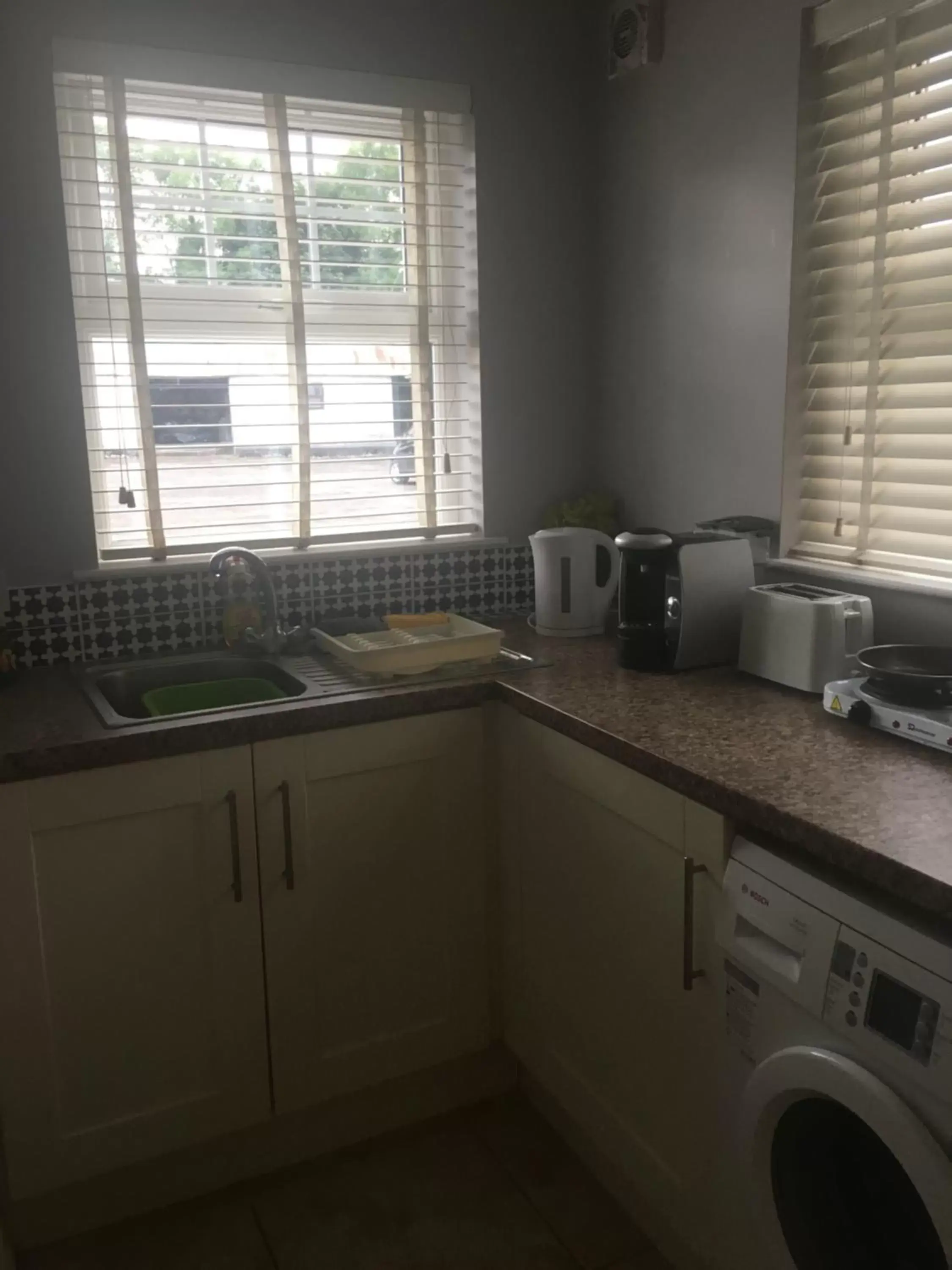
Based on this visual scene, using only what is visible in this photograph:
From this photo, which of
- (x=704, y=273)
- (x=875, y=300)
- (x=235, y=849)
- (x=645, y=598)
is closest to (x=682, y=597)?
(x=645, y=598)

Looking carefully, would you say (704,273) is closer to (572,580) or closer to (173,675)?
(572,580)

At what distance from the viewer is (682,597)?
6.24 feet

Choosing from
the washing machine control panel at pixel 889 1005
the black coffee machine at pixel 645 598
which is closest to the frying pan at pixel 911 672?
the black coffee machine at pixel 645 598

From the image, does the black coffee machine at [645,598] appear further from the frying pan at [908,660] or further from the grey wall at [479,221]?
the grey wall at [479,221]

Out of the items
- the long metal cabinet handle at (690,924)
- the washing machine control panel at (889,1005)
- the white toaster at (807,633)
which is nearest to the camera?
the washing machine control panel at (889,1005)

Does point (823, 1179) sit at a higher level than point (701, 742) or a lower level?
lower

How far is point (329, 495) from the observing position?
7.73 feet

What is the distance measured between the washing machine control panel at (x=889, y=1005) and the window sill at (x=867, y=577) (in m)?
0.81

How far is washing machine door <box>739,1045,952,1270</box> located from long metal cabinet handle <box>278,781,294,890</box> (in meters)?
0.86

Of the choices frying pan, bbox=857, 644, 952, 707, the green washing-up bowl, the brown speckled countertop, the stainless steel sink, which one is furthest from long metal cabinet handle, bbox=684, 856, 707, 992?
the green washing-up bowl

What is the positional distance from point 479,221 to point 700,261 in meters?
0.54

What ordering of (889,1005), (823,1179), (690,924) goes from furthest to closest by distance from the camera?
(690,924) < (823,1179) < (889,1005)

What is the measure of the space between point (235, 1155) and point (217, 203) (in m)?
1.90

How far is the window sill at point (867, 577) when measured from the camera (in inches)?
69.8
